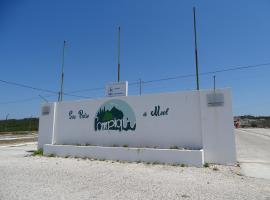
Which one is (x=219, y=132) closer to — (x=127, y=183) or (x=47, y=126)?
(x=127, y=183)

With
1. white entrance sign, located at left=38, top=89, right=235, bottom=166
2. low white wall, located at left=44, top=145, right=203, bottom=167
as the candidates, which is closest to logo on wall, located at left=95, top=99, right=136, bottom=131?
white entrance sign, located at left=38, top=89, right=235, bottom=166

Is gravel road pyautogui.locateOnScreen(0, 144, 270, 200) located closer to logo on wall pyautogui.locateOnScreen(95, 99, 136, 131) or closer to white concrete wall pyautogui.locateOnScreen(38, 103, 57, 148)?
logo on wall pyautogui.locateOnScreen(95, 99, 136, 131)

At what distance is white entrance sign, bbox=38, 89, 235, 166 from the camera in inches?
439

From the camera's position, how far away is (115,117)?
1413cm

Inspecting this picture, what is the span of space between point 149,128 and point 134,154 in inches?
63.4

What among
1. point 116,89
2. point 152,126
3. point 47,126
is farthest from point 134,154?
point 47,126

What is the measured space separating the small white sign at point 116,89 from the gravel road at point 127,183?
16.4 feet

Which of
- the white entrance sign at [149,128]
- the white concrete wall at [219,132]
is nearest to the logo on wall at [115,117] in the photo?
the white entrance sign at [149,128]

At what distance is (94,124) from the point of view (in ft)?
48.6

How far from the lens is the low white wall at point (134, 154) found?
10.7 meters

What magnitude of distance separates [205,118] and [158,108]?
2.44 meters

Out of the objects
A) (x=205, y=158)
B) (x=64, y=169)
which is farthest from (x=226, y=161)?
(x=64, y=169)

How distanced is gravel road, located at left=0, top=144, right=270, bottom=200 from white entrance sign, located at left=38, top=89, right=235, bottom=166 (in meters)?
1.03

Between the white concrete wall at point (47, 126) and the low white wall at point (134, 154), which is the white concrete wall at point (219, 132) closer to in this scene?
the low white wall at point (134, 154)
